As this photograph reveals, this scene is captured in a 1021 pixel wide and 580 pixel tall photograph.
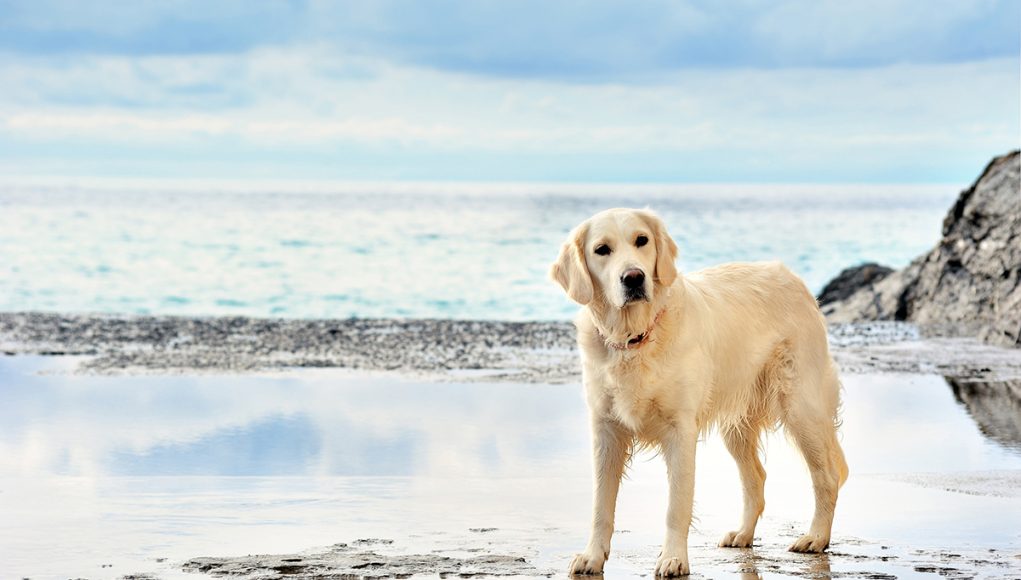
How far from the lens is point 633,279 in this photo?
538cm

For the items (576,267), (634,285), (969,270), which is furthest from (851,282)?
(634,285)

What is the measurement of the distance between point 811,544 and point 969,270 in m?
11.2

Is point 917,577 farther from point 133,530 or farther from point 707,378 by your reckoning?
point 133,530

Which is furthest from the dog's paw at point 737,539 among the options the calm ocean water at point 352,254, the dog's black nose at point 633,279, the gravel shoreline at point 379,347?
the calm ocean water at point 352,254

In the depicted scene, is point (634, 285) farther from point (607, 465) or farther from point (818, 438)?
point (818, 438)

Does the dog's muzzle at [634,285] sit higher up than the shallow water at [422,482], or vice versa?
the dog's muzzle at [634,285]

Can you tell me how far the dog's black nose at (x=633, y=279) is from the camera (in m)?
5.37

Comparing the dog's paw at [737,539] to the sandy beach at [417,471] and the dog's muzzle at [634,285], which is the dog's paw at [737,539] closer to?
the sandy beach at [417,471]

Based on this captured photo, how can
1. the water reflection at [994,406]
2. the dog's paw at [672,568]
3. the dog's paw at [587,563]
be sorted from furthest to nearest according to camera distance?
the water reflection at [994,406] → the dog's paw at [587,563] → the dog's paw at [672,568]

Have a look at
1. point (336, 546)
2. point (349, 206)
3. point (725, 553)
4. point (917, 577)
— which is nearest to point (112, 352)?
point (336, 546)

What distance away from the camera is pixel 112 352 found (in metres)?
13.7

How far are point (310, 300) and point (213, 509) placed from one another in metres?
21.1

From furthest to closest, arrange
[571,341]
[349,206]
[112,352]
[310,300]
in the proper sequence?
[349,206], [310,300], [571,341], [112,352]

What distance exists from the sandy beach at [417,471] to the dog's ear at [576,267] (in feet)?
4.04
